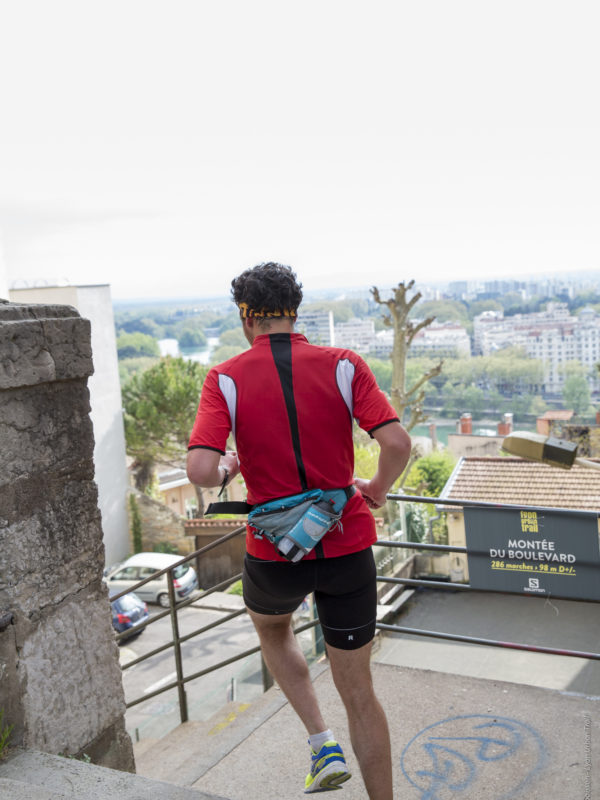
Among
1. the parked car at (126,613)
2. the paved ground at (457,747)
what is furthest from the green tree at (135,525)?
the paved ground at (457,747)

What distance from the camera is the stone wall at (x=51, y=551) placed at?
1.93 meters

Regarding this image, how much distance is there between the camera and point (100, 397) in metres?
30.0

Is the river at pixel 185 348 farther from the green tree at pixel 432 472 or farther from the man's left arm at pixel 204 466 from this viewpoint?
the man's left arm at pixel 204 466

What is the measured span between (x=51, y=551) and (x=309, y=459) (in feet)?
2.34

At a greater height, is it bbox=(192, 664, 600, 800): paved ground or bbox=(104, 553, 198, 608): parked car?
bbox=(192, 664, 600, 800): paved ground

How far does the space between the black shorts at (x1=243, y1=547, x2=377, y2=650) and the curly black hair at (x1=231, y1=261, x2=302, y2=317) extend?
2.27 ft

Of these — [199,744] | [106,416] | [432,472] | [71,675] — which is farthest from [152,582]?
[432,472]

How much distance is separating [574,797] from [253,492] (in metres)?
1.52

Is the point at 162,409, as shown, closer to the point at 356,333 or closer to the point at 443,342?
the point at 356,333

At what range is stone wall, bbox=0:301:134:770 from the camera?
193 cm

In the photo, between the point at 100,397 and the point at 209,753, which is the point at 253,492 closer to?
the point at 209,753

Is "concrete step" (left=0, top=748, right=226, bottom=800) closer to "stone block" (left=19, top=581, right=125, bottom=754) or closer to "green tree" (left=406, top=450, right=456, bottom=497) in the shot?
"stone block" (left=19, top=581, right=125, bottom=754)

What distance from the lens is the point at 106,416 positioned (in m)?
30.1

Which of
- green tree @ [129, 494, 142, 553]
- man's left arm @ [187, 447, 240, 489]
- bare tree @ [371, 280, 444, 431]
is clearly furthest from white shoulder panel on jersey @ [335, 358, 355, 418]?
green tree @ [129, 494, 142, 553]
